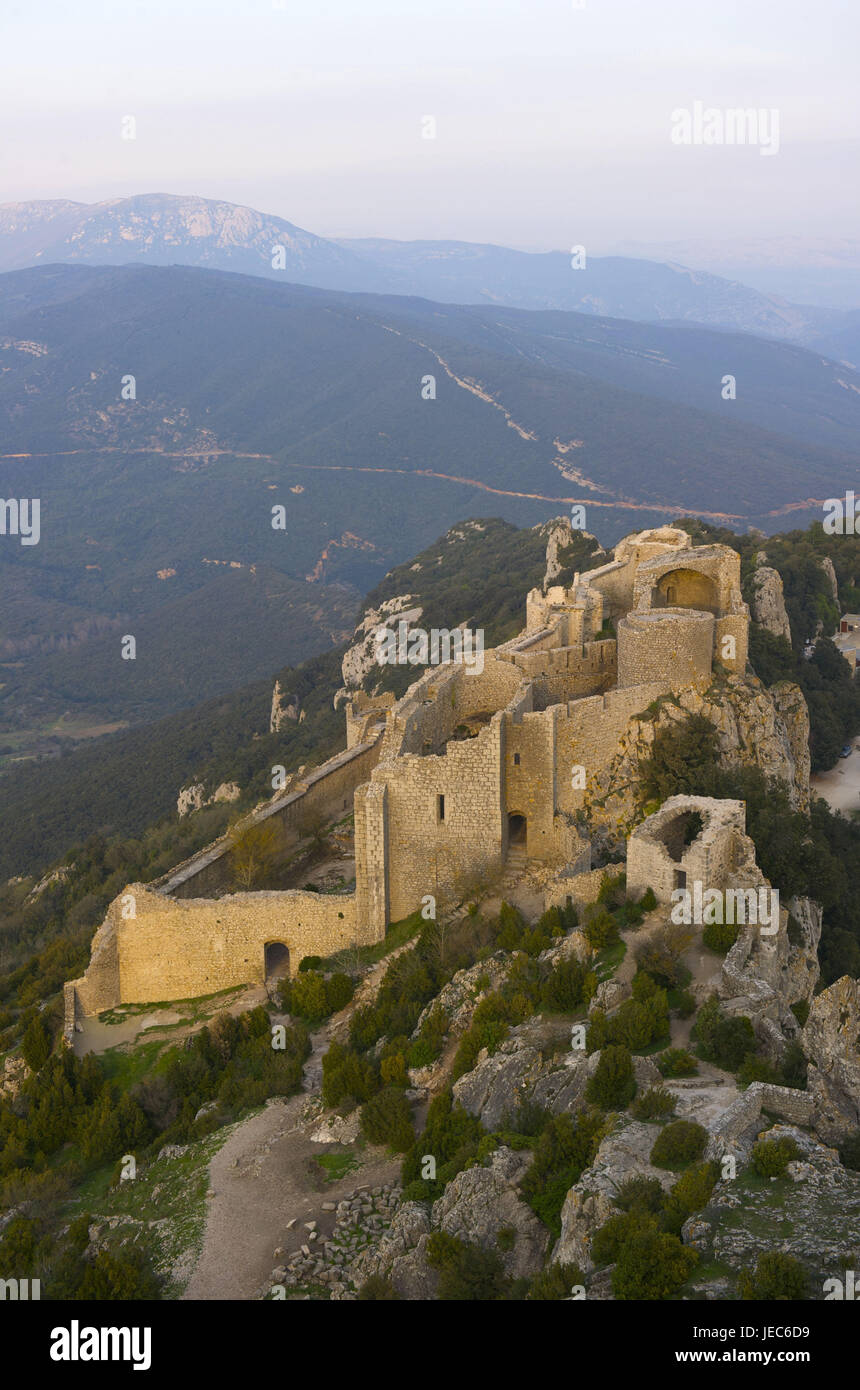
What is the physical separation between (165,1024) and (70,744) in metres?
85.8

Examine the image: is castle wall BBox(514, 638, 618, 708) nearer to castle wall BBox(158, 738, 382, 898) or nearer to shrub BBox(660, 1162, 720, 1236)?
castle wall BBox(158, 738, 382, 898)

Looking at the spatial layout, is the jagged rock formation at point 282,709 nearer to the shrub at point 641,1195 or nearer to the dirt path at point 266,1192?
Answer: the dirt path at point 266,1192

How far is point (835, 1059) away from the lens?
51.8 ft

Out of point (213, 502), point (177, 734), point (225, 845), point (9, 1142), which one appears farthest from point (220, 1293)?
point (213, 502)

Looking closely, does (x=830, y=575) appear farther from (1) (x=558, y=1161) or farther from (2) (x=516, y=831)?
(1) (x=558, y=1161)

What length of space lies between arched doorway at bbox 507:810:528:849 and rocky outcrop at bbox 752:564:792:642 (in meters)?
15.3

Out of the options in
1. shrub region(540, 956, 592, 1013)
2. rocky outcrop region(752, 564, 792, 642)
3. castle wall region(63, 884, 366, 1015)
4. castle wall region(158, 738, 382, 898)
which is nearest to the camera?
shrub region(540, 956, 592, 1013)

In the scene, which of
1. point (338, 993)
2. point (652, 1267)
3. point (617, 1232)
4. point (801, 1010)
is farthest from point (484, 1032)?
point (652, 1267)

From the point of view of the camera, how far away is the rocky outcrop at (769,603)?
37031 millimetres

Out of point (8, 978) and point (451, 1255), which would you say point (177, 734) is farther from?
point (451, 1255)


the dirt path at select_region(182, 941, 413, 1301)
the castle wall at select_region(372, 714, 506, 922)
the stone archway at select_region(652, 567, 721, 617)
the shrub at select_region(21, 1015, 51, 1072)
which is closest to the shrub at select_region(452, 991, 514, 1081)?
the dirt path at select_region(182, 941, 413, 1301)

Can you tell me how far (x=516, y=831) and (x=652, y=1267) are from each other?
12.2 meters

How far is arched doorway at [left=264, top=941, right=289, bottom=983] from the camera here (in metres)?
24.0

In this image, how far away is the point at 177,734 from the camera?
76.6 meters
